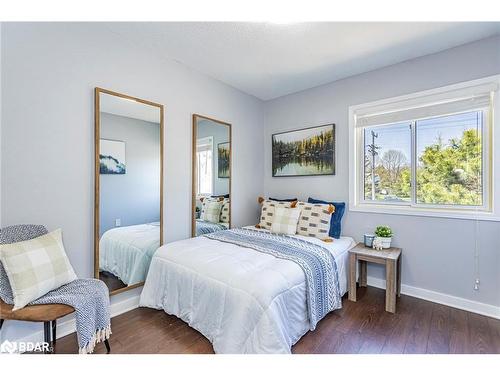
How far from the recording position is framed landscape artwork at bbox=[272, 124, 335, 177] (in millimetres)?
3080

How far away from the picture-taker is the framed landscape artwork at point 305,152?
121 inches

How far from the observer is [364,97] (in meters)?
2.79

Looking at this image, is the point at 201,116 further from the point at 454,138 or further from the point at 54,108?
the point at 454,138

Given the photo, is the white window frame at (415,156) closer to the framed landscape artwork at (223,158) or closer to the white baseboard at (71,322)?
the framed landscape artwork at (223,158)

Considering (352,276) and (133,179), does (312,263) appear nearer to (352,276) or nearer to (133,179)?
(352,276)

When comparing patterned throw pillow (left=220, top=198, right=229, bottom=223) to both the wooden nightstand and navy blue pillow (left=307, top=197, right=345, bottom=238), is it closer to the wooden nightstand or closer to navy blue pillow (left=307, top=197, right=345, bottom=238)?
navy blue pillow (left=307, top=197, right=345, bottom=238)

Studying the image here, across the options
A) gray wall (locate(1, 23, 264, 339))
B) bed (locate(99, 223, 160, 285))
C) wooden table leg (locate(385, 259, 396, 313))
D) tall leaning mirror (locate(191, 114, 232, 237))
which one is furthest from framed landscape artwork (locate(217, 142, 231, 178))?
wooden table leg (locate(385, 259, 396, 313))

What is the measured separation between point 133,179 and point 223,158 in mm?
1177

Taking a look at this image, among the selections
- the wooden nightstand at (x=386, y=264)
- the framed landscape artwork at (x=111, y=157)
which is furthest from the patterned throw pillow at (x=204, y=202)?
the wooden nightstand at (x=386, y=264)

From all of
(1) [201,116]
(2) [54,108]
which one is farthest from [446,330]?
(2) [54,108]

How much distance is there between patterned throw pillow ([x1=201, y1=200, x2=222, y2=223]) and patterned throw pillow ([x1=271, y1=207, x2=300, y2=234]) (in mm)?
713

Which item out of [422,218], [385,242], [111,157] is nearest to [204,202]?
[111,157]

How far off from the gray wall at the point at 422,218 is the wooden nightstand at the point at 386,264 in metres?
0.24

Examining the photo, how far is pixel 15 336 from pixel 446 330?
3184mm
